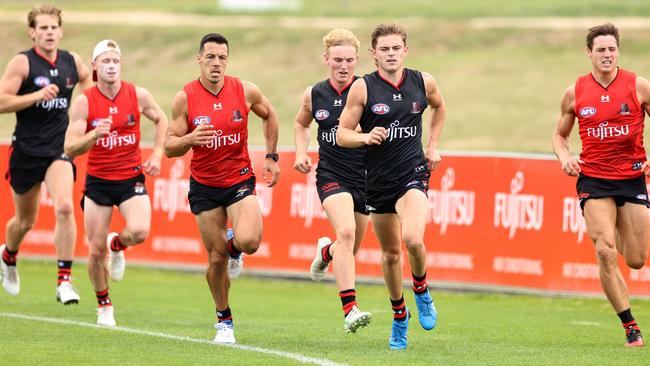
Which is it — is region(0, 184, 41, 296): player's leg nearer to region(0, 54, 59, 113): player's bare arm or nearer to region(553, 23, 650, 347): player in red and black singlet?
region(0, 54, 59, 113): player's bare arm

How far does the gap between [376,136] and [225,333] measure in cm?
236

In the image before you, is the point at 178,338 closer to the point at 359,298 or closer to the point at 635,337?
the point at 635,337

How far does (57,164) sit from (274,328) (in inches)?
120

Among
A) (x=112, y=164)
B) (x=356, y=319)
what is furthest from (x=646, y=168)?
(x=112, y=164)

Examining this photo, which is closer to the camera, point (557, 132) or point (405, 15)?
point (557, 132)

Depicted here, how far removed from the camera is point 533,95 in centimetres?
3522

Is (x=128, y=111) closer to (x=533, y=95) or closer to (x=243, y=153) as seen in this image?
(x=243, y=153)

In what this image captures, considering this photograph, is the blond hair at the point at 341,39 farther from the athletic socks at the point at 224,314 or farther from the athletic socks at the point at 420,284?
the athletic socks at the point at 224,314

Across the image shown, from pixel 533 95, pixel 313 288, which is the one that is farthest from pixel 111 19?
pixel 313 288

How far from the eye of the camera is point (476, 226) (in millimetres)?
17750

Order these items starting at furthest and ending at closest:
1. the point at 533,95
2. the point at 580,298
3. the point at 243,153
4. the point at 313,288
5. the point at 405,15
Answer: the point at 405,15, the point at 533,95, the point at 313,288, the point at 580,298, the point at 243,153

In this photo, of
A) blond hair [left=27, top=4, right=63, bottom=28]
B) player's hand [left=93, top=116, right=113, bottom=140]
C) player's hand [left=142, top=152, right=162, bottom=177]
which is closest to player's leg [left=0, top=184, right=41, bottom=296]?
blond hair [left=27, top=4, right=63, bottom=28]

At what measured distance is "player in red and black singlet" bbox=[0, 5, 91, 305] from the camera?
47.4 ft

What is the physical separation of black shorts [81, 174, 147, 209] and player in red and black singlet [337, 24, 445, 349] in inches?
119
